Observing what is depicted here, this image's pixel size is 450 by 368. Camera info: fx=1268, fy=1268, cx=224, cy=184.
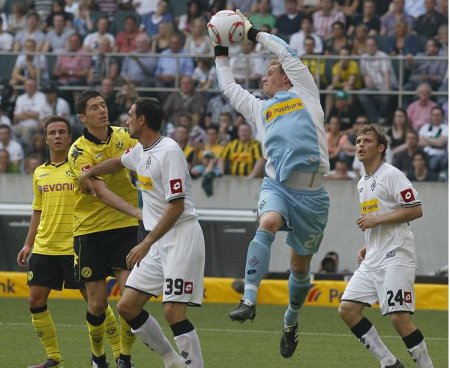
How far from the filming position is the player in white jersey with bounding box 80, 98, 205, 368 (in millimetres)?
9742

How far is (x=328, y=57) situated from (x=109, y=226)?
1022cm

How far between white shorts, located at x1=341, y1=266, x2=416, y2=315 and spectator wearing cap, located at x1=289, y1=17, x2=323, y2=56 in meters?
11.3

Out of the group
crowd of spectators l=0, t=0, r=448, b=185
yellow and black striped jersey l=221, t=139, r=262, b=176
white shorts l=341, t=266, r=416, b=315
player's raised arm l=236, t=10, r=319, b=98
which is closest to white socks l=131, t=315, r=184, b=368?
white shorts l=341, t=266, r=416, b=315

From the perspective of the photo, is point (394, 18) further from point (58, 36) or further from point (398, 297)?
point (398, 297)

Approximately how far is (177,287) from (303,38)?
41.8 ft

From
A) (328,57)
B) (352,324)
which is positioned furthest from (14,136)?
(352,324)

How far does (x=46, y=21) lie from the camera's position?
2439cm

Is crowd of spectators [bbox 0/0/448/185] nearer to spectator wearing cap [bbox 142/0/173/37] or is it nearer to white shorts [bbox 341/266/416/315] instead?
spectator wearing cap [bbox 142/0/173/37]

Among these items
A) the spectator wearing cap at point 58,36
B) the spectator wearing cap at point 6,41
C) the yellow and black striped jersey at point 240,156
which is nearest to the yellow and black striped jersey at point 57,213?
the yellow and black striped jersey at point 240,156

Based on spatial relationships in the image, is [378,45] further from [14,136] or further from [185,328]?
[185,328]

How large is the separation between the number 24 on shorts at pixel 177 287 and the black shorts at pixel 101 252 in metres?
1.75

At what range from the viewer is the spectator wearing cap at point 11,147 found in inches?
856

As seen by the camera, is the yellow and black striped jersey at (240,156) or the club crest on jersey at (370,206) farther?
the yellow and black striped jersey at (240,156)

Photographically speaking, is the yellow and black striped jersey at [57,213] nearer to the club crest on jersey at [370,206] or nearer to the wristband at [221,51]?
the wristband at [221,51]
